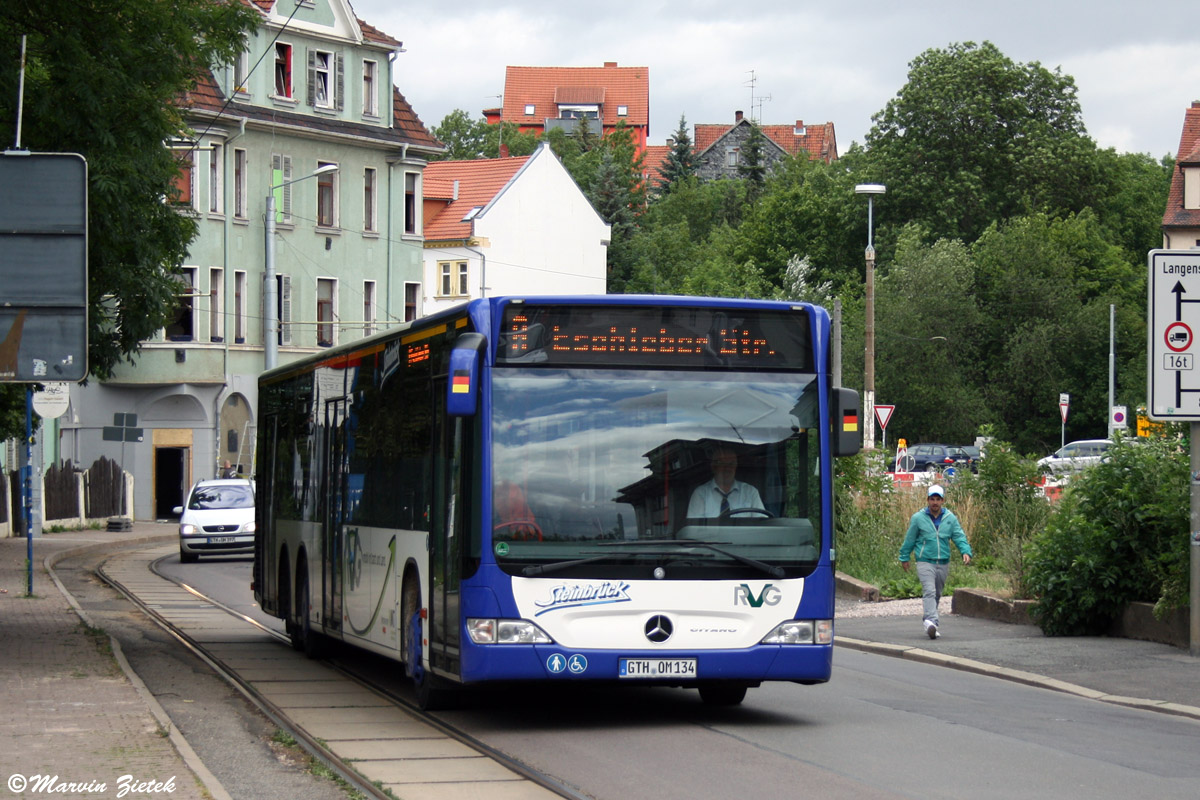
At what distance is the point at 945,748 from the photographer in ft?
35.4

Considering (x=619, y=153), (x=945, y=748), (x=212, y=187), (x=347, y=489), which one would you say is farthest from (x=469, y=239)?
(x=945, y=748)

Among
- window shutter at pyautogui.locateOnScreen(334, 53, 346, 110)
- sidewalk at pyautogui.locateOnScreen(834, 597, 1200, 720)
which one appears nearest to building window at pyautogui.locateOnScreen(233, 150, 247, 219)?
window shutter at pyautogui.locateOnScreen(334, 53, 346, 110)

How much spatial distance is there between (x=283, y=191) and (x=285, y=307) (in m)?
3.93

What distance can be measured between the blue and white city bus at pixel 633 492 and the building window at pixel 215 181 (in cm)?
4621

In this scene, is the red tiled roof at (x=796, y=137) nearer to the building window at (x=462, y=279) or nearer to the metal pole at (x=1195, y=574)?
the building window at (x=462, y=279)

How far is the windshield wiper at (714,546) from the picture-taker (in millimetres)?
11266

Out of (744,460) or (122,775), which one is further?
(744,460)

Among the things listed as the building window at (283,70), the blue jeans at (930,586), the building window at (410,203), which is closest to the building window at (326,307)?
the building window at (410,203)

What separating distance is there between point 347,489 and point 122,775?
5.93 m

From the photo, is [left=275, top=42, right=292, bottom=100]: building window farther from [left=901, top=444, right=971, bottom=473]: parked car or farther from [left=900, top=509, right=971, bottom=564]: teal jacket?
[left=900, top=509, right=971, bottom=564]: teal jacket

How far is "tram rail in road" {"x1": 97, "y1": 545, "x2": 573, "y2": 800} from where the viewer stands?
9.43 metres

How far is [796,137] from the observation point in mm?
156000

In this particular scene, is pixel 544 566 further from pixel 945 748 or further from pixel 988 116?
pixel 988 116

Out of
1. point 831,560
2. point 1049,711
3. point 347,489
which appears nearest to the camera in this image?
point 831,560
